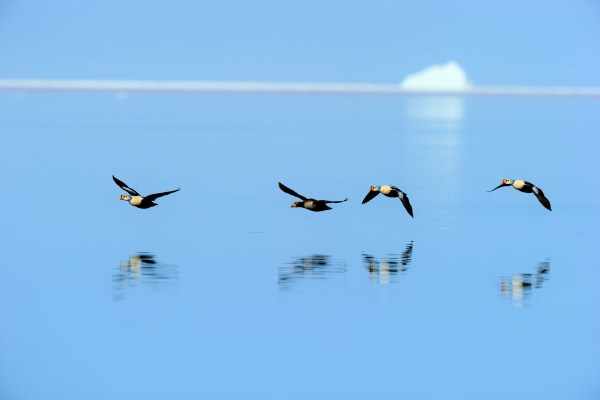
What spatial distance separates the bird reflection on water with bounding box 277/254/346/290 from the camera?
85.8ft

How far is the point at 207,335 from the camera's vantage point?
21.4 metres

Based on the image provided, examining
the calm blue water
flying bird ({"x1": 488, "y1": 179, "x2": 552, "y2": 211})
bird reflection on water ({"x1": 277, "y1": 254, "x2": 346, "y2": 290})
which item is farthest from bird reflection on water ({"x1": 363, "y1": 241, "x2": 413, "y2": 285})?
flying bird ({"x1": 488, "y1": 179, "x2": 552, "y2": 211})

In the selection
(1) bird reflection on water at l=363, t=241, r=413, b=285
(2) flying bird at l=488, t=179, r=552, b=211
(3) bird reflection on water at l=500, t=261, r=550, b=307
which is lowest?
(3) bird reflection on water at l=500, t=261, r=550, b=307

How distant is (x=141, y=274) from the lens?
26750 millimetres

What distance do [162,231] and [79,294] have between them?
8883mm

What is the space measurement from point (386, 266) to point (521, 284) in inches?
133

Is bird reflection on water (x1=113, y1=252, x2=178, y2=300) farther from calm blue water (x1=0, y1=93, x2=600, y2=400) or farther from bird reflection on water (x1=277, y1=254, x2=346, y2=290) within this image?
bird reflection on water (x1=277, y1=254, x2=346, y2=290)

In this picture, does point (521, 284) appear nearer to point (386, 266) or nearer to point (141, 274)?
point (386, 266)

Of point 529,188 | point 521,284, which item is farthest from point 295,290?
point 529,188

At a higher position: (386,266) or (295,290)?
(386,266)

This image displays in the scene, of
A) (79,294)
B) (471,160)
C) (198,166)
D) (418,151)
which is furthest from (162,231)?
(418,151)

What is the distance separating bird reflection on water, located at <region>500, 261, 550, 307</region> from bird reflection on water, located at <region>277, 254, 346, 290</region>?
368 centimetres

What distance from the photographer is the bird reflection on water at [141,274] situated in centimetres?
2536

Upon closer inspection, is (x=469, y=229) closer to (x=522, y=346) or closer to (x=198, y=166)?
(x=522, y=346)
